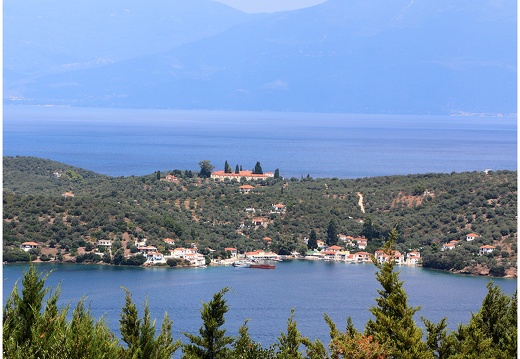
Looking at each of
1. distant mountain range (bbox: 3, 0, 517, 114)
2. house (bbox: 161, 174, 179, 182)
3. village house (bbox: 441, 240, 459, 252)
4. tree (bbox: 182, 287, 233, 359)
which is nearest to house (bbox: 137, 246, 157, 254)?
house (bbox: 161, 174, 179, 182)

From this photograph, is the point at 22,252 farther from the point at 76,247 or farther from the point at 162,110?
the point at 162,110

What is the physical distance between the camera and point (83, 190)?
141ft

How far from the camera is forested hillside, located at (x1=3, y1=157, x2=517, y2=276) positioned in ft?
106

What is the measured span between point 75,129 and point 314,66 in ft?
247

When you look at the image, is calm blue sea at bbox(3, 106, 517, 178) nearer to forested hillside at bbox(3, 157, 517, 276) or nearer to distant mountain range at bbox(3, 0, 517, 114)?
forested hillside at bbox(3, 157, 517, 276)

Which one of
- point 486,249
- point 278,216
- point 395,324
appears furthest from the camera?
point 278,216

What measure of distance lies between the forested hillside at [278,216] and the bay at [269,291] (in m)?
1.73

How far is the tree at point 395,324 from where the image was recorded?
314 inches

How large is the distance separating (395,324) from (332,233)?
2681 cm

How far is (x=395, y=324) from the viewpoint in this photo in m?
8.24

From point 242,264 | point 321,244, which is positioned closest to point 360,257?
point 321,244

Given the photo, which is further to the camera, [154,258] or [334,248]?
[334,248]

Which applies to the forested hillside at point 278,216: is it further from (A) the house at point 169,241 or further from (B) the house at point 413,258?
(B) the house at point 413,258

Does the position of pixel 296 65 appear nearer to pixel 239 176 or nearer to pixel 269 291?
pixel 239 176
